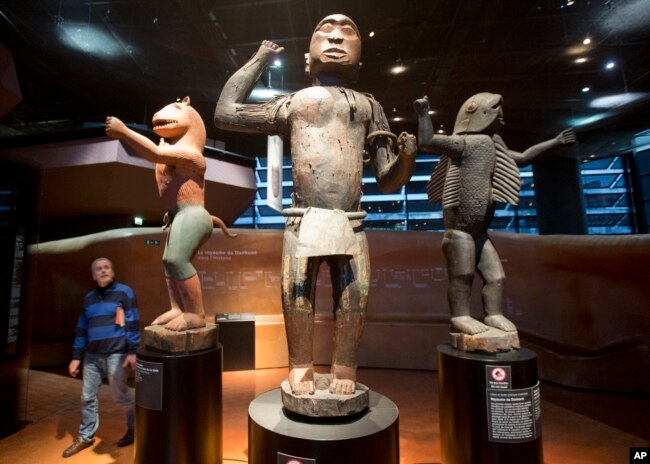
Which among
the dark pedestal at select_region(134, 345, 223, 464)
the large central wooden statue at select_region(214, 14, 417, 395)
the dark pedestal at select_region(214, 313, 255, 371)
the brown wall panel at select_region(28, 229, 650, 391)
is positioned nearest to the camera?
the large central wooden statue at select_region(214, 14, 417, 395)

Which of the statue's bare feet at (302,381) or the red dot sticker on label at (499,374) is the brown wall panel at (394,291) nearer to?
the red dot sticker on label at (499,374)

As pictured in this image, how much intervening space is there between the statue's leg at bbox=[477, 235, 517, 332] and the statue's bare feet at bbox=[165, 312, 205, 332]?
169cm

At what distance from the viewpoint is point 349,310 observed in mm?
1701

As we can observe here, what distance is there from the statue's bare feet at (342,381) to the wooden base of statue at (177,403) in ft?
2.56

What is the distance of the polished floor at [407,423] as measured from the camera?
252cm

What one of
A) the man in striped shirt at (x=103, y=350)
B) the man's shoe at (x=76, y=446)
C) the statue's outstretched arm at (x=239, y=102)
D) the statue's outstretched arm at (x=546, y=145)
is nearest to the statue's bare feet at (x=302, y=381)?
the statue's outstretched arm at (x=239, y=102)

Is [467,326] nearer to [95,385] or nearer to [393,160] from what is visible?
[393,160]

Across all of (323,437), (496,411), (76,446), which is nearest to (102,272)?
(76,446)

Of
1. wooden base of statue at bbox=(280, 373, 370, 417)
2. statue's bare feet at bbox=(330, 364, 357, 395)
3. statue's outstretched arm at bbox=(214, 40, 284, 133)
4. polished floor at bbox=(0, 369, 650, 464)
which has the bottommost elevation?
polished floor at bbox=(0, 369, 650, 464)

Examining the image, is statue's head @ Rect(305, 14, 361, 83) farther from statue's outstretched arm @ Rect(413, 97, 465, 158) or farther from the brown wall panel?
the brown wall panel

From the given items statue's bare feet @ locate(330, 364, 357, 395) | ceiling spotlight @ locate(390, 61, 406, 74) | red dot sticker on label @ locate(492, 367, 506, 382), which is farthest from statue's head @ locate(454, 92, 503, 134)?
ceiling spotlight @ locate(390, 61, 406, 74)

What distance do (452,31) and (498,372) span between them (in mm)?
3386

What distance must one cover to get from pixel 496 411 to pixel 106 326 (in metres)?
2.64

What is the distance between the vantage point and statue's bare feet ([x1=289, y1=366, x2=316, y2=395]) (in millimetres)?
1596
